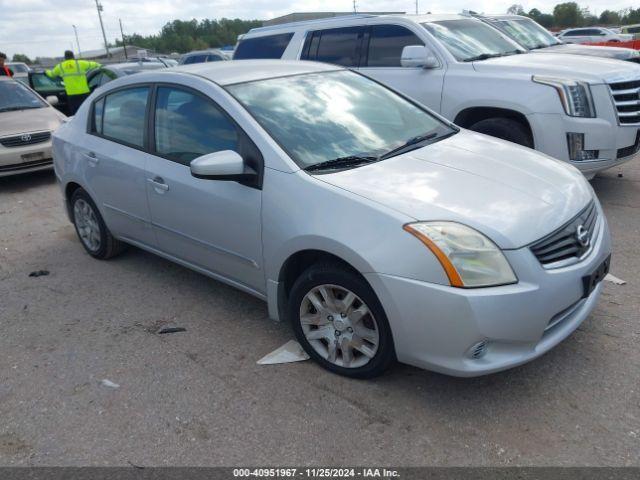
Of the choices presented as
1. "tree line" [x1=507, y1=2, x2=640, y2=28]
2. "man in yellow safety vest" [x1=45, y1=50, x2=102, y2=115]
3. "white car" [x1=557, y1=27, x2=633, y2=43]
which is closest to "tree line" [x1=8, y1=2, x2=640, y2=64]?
"tree line" [x1=507, y1=2, x2=640, y2=28]

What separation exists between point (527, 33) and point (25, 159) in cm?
790

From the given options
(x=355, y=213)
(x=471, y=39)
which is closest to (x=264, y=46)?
(x=471, y=39)

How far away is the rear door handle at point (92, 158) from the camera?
4559mm

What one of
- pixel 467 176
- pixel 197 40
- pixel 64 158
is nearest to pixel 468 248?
pixel 467 176

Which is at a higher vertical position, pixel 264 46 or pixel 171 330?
pixel 264 46

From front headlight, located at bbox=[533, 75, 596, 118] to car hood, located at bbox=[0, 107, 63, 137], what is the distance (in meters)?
7.01

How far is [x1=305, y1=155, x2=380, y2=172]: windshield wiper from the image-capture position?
320 cm

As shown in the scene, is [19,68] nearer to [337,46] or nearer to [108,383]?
[337,46]

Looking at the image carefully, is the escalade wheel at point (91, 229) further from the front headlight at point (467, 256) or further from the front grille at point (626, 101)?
the front grille at point (626, 101)

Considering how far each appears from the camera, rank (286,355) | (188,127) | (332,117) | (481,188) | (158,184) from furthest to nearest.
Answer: (158,184) < (188,127) < (332,117) < (286,355) < (481,188)

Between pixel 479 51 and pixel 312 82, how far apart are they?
11.5ft

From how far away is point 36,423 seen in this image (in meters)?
2.95

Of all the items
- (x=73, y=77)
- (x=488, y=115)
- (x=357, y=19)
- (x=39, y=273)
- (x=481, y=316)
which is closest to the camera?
(x=481, y=316)

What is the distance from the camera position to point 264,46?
25.6ft
